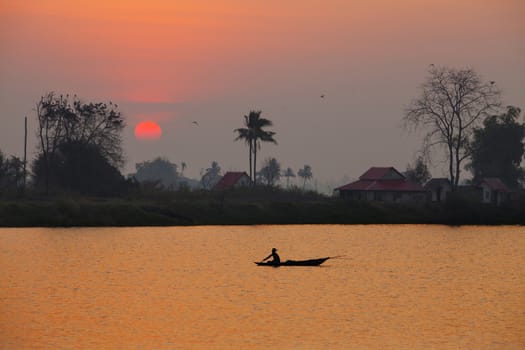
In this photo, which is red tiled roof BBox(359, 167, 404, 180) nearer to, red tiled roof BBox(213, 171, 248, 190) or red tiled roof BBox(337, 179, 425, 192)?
red tiled roof BBox(337, 179, 425, 192)

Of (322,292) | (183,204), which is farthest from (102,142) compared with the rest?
(322,292)

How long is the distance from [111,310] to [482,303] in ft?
59.6

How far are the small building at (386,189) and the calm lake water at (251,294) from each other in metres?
37.2

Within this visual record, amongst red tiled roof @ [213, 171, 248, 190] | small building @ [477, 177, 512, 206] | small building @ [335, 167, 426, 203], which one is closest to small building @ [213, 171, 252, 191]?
red tiled roof @ [213, 171, 248, 190]

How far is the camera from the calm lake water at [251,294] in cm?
3828

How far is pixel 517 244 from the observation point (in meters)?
90.8

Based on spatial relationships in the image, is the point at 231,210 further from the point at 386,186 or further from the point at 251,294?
the point at 251,294

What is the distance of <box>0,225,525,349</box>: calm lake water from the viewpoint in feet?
126

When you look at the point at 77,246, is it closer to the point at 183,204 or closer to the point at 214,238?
the point at 214,238

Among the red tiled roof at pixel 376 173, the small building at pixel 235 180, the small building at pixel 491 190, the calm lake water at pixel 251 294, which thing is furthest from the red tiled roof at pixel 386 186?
the calm lake water at pixel 251 294

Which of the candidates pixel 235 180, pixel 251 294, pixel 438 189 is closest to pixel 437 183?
pixel 438 189

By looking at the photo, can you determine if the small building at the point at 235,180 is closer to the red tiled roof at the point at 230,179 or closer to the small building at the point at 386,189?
the red tiled roof at the point at 230,179

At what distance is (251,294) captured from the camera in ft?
168

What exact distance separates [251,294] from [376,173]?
84.9m
